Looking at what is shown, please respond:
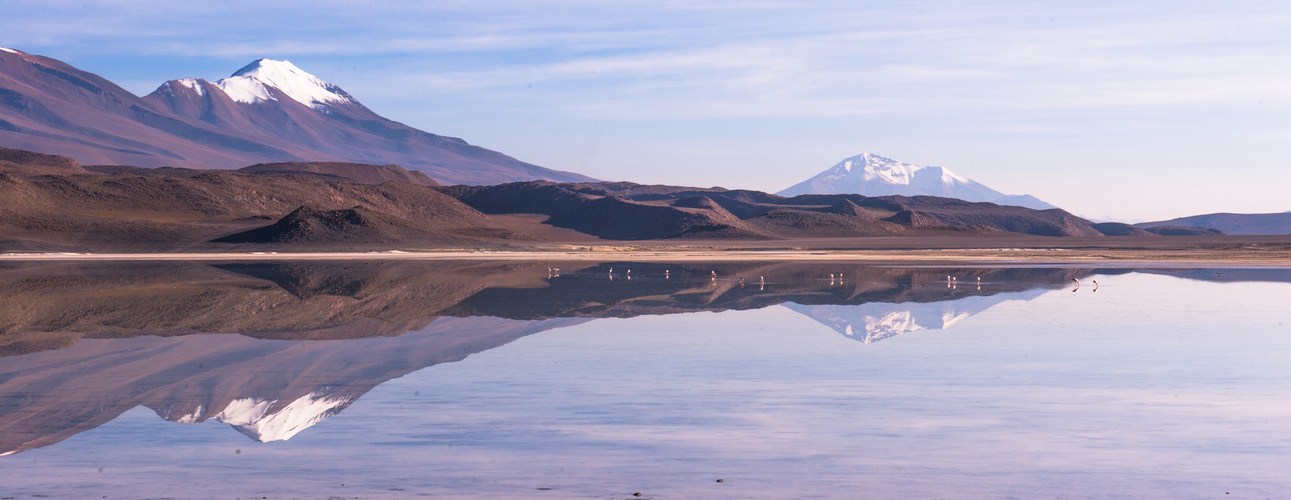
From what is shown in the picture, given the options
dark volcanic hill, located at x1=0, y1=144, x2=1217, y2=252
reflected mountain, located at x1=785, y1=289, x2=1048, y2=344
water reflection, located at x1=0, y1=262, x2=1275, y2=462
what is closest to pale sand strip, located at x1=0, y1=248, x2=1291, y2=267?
dark volcanic hill, located at x1=0, y1=144, x2=1217, y2=252

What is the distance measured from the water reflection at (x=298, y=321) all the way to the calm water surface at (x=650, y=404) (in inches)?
4.3

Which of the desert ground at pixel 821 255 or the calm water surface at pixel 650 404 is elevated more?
the desert ground at pixel 821 255

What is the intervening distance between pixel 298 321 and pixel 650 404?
1348 cm

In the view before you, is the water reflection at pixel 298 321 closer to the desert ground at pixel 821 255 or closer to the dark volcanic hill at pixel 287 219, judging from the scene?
the desert ground at pixel 821 255

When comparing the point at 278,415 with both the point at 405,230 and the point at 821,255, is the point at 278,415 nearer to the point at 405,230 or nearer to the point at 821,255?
the point at 821,255

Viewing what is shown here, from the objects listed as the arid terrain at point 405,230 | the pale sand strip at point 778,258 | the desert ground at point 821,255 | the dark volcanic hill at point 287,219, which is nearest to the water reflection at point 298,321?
the pale sand strip at point 778,258

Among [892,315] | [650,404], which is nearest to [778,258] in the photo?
[892,315]

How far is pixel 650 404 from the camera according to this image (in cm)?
1252

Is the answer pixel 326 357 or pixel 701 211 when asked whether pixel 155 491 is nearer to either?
pixel 326 357

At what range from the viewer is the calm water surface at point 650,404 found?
29.2 ft

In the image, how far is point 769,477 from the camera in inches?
352

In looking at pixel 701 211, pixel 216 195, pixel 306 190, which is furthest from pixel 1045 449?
pixel 701 211

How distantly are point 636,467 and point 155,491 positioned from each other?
4.04m

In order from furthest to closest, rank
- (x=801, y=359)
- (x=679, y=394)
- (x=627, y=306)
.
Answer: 1. (x=627, y=306)
2. (x=801, y=359)
3. (x=679, y=394)
